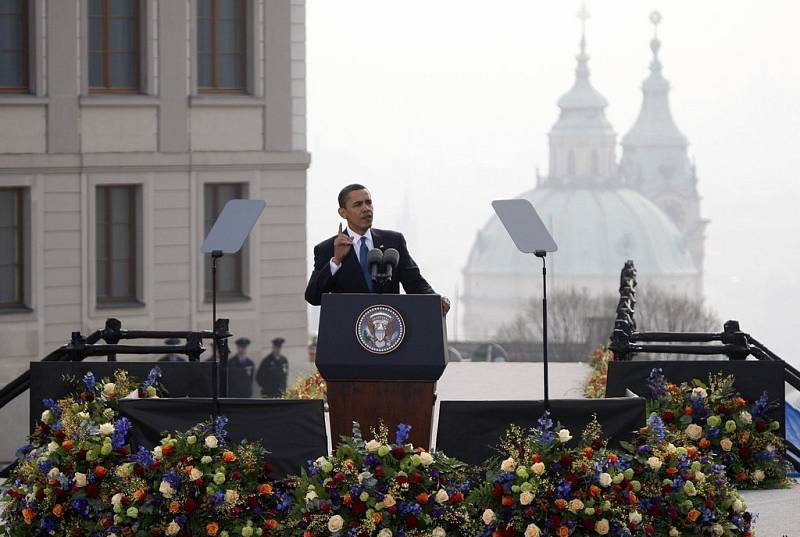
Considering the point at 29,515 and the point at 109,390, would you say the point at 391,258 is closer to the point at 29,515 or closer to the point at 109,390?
the point at 109,390

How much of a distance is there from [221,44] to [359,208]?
36.5 metres

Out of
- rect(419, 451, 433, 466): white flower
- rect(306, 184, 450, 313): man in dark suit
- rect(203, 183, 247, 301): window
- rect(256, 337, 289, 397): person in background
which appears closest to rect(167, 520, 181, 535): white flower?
rect(419, 451, 433, 466): white flower

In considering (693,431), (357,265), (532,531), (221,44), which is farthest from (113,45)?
(532,531)

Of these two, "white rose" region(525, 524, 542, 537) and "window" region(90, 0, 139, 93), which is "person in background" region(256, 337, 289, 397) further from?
"white rose" region(525, 524, 542, 537)

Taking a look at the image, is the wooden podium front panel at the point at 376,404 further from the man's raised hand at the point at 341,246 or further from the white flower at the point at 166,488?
the white flower at the point at 166,488

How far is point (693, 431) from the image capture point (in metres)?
14.6

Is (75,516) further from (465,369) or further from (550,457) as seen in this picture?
(465,369)

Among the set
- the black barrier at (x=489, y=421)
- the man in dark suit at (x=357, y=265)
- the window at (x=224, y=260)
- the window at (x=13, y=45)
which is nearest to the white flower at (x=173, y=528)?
the black barrier at (x=489, y=421)

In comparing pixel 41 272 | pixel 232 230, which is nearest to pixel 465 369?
pixel 232 230

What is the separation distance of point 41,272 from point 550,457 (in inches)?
1402

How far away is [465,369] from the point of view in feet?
94.3

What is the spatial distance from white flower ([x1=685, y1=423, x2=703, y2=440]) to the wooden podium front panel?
2.74 metres

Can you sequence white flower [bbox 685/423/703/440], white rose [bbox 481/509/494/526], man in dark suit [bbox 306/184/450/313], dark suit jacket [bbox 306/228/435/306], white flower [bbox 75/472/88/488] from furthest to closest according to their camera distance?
white flower [bbox 685/423/703/440], dark suit jacket [bbox 306/228/435/306], man in dark suit [bbox 306/184/450/313], white flower [bbox 75/472/88/488], white rose [bbox 481/509/494/526]

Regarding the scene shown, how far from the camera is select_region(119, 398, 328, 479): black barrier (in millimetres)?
12773
